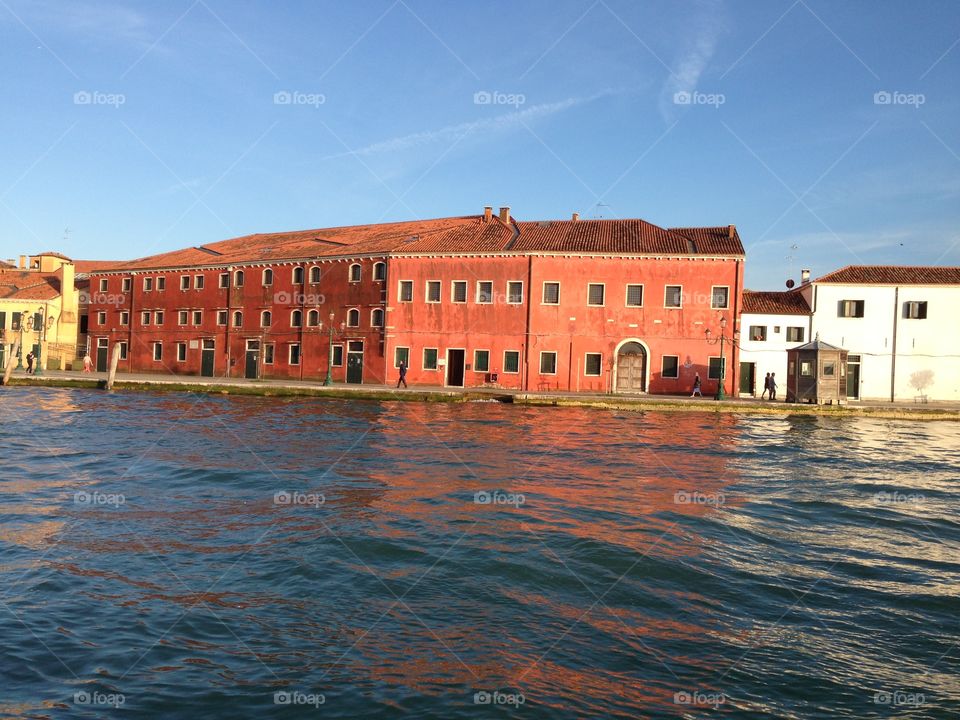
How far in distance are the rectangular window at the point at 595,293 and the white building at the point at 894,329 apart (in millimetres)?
6812

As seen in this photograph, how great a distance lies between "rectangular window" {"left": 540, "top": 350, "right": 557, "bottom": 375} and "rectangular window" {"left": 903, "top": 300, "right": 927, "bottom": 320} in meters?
16.3

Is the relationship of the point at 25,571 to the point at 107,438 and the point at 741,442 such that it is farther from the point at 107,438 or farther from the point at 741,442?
the point at 741,442

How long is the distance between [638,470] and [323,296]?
26.1 meters

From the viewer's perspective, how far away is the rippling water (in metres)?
4.61

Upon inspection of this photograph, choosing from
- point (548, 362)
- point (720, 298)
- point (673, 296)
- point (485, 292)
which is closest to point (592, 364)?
point (548, 362)

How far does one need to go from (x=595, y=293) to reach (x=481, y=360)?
609cm

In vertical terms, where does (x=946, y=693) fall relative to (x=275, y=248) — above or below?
below

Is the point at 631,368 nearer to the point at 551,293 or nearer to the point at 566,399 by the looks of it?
the point at 551,293

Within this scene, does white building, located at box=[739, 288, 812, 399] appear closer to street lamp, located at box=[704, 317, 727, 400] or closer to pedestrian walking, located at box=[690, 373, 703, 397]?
street lamp, located at box=[704, 317, 727, 400]

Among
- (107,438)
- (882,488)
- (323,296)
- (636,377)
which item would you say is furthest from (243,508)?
(323,296)

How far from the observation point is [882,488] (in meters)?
12.2

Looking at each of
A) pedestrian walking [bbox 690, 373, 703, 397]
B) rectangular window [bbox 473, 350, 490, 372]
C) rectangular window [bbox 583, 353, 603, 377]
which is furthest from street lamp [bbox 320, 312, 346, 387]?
pedestrian walking [bbox 690, 373, 703, 397]

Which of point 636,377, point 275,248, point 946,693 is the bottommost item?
point 946,693

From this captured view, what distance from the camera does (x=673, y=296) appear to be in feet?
101
